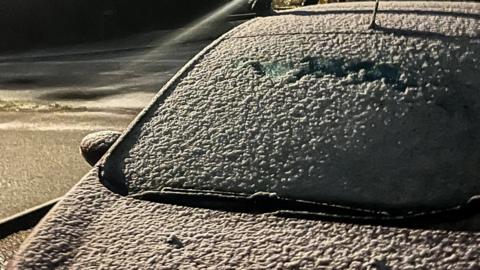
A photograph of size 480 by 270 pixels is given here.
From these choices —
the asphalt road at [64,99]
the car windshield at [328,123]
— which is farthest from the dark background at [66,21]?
the car windshield at [328,123]

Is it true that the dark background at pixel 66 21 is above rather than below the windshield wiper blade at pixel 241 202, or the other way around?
above

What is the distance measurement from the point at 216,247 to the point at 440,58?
4.02 ft

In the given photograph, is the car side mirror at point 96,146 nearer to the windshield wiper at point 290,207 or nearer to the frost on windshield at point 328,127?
the frost on windshield at point 328,127

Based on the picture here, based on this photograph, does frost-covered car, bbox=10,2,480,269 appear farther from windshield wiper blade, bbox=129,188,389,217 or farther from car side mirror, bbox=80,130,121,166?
car side mirror, bbox=80,130,121,166

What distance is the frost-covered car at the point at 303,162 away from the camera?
242cm

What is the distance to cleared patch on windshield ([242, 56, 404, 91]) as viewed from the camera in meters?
3.07

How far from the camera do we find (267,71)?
3307 mm

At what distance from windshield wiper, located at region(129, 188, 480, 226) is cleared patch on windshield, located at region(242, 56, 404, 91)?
0.61m

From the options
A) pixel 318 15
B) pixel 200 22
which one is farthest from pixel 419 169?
pixel 200 22

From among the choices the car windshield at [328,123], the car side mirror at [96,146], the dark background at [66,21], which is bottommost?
the car side mirror at [96,146]

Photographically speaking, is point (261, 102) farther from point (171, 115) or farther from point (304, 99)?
point (171, 115)

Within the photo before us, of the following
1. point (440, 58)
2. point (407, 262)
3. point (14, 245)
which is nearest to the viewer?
point (407, 262)

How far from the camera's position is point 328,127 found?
294 centimetres

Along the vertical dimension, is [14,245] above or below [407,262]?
below
